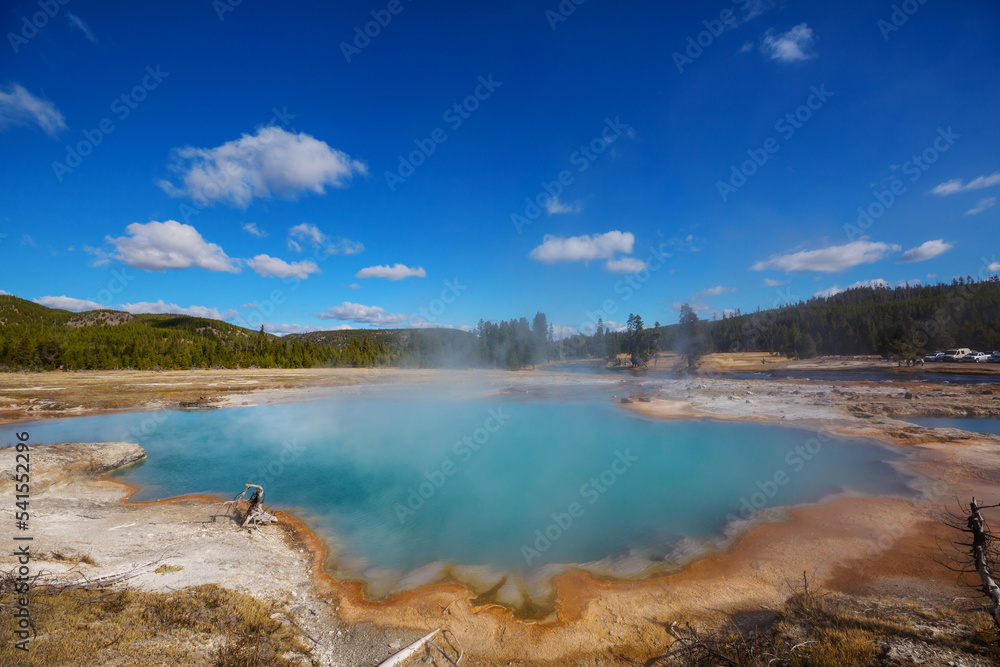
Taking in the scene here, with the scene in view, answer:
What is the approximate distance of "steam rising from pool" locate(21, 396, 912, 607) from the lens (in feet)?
24.6

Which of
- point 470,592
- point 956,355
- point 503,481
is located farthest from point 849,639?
point 956,355

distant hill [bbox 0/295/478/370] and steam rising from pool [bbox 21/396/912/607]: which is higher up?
distant hill [bbox 0/295/478/370]

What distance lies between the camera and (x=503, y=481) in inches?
468

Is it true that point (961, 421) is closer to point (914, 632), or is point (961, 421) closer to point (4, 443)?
point (914, 632)

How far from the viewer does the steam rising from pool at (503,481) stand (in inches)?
295

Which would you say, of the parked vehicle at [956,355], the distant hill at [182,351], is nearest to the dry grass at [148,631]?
the distant hill at [182,351]

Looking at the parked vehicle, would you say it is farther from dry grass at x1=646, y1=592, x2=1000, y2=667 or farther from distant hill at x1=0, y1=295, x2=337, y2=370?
distant hill at x1=0, y1=295, x2=337, y2=370

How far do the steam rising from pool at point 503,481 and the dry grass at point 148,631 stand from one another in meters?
2.17

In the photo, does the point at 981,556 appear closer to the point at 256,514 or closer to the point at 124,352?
the point at 256,514

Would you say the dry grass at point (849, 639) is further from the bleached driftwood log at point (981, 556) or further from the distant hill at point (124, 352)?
the distant hill at point (124, 352)

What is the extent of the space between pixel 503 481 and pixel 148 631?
887 centimetres

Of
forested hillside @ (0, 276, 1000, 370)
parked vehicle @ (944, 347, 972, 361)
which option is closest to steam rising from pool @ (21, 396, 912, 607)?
forested hillside @ (0, 276, 1000, 370)

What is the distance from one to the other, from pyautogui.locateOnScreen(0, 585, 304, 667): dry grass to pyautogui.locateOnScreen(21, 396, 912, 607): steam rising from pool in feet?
7.12

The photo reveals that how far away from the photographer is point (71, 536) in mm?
6809
